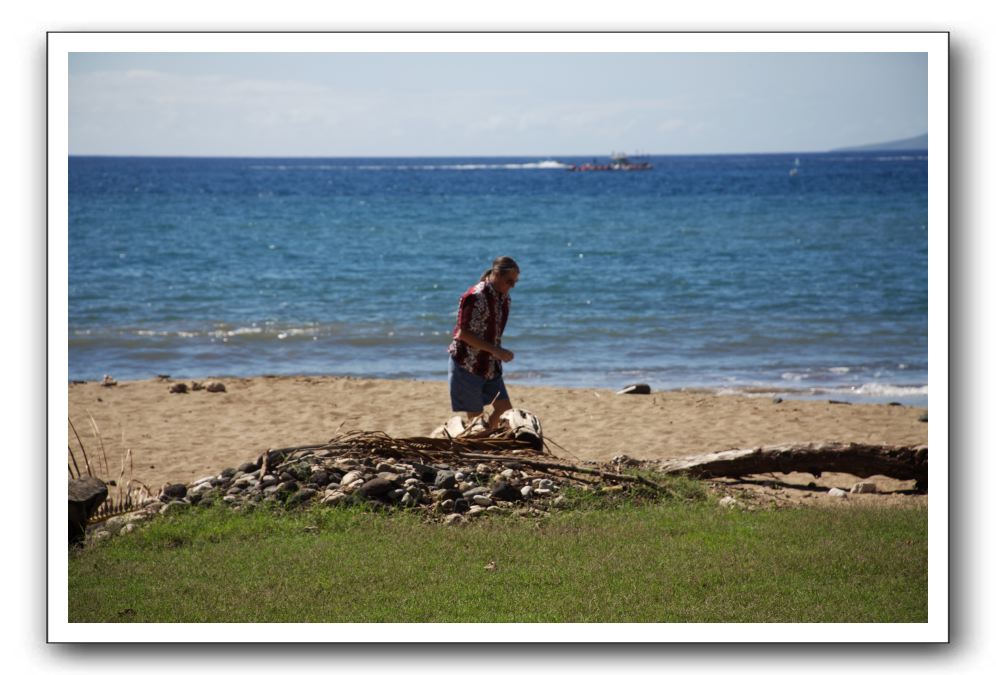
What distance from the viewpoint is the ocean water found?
18.1m

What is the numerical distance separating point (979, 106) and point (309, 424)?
8421 mm

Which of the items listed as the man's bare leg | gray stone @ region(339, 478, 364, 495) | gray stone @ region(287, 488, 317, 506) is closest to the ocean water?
gray stone @ region(287, 488, 317, 506)

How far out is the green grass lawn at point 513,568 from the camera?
6691mm

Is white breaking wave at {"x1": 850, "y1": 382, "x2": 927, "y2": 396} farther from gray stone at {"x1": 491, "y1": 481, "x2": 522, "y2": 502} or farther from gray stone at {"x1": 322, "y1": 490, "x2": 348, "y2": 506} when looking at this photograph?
gray stone at {"x1": 322, "y1": 490, "x2": 348, "y2": 506}

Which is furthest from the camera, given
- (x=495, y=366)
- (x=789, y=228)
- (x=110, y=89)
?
(x=789, y=228)

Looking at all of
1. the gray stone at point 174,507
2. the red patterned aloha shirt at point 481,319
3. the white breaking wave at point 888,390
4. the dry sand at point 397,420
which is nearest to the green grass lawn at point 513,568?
the gray stone at point 174,507

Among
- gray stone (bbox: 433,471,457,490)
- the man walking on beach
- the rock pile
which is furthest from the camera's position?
the man walking on beach

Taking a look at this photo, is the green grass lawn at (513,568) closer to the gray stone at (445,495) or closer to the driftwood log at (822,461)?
the gray stone at (445,495)

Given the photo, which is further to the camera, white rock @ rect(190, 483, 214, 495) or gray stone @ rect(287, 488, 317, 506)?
white rock @ rect(190, 483, 214, 495)

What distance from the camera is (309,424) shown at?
1290 centimetres

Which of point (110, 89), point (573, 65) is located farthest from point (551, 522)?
point (110, 89)

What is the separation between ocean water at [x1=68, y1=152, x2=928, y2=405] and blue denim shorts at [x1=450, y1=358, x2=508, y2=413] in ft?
14.9

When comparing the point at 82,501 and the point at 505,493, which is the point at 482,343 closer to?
the point at 505,493

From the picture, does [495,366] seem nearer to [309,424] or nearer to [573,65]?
[573,65]
